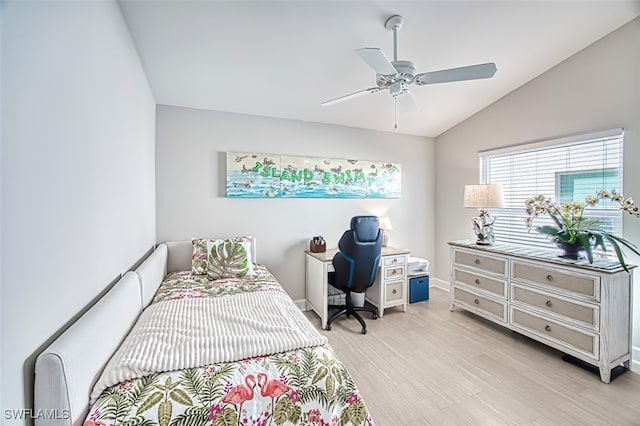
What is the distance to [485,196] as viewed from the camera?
3061mm

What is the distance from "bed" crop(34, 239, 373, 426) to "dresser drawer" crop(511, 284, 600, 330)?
82.5 inches

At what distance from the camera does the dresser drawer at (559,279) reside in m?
2.14

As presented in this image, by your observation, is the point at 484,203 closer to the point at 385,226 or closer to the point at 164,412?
the point at 385,226

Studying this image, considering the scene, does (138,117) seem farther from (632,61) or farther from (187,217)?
(632,61)

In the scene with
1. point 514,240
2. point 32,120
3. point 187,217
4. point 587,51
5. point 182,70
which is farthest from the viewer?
point 514,240

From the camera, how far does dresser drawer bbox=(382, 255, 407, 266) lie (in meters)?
3.26

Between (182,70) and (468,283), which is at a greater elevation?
(182,70)

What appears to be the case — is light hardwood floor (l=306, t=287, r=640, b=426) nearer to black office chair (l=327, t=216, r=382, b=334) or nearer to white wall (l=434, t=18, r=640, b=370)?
black office chair (l=327, t=216, r=382, b=334)

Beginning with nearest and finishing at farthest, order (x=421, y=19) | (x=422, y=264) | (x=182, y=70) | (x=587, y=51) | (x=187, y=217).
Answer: (x=421, y=19) < (x=182, y=70) < (x=587, y=51) < (x=187, y=217) < (x=422, y=264)

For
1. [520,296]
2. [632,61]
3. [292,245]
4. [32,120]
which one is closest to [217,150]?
[292,245]

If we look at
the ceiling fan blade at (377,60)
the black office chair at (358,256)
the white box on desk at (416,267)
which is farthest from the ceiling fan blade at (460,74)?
the white box on desk at (416,267)

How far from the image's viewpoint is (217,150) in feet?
10.3

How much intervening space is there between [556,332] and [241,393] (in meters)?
2.68

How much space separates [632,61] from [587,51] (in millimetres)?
388
